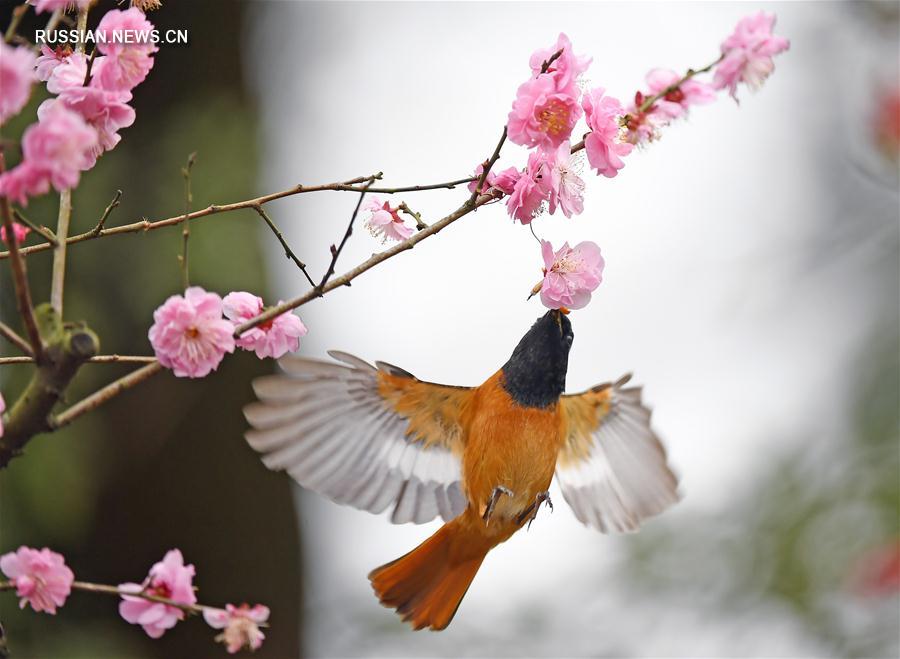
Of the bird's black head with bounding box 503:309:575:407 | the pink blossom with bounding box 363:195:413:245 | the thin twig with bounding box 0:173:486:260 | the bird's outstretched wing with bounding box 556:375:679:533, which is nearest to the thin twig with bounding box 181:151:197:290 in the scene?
the thin twig with bounding box 0:173:486:260

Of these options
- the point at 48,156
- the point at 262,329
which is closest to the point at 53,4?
the point at 48,156

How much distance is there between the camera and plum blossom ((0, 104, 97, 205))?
1.10 meters

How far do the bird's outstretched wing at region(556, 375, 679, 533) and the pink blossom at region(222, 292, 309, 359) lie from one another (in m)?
1.27

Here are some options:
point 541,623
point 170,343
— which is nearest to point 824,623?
point 541,623

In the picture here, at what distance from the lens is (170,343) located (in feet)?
4.44

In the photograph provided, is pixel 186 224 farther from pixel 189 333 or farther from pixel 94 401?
pixel 94 401

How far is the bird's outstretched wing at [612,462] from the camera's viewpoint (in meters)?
2.69

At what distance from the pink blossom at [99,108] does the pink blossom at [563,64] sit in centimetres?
60

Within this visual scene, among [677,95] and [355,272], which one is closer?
[355,272]

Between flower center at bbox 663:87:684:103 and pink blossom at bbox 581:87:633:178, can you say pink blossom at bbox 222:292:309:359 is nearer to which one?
pink blossom at bbox 581:87:633:178

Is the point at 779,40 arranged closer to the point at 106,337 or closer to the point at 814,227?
the point at 106,337

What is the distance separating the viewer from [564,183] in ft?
5.02

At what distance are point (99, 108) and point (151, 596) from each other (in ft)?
2.29

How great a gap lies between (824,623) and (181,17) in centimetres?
346
